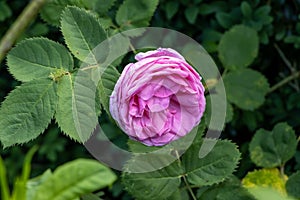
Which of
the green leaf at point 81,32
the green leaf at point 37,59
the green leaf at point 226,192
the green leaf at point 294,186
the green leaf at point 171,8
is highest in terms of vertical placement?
the green leaf at point 81,32

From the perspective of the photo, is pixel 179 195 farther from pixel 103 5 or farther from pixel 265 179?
pixel 103 5

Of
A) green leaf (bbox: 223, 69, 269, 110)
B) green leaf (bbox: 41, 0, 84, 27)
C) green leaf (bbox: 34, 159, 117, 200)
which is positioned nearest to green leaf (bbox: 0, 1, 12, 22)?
green leaf (bbox: 41, 0, 84, 27)

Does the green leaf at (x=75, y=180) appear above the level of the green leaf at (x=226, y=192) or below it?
above

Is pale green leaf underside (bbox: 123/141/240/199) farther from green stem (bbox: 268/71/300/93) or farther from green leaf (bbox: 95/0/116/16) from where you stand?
green stem (bbox: 268/71/300/93)

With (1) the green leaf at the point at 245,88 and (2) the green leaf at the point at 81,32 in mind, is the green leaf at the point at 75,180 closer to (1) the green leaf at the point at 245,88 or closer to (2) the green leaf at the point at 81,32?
(2) the green leaf at the point at 81,32

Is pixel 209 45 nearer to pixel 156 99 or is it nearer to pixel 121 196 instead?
pixel 121 196

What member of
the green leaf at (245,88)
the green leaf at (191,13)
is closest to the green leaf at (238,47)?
the green leaf at (245,88)

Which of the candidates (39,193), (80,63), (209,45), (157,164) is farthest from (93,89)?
(209,45)
